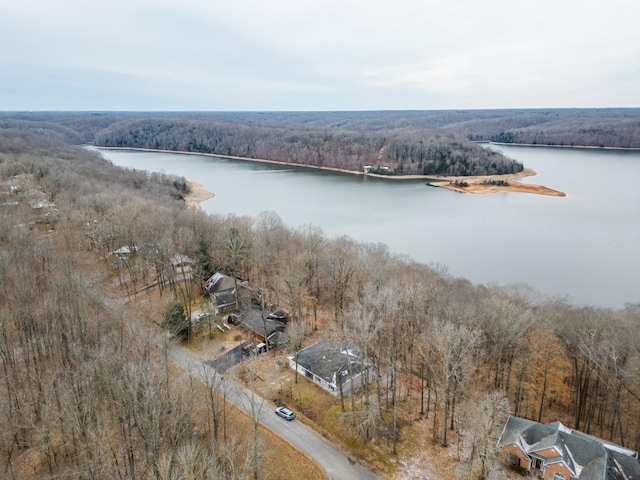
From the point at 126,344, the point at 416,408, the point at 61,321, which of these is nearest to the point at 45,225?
the point at 61,321

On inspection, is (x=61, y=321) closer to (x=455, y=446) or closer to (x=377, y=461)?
(x=377, y=461)

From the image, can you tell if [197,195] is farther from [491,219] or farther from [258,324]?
[258,324]

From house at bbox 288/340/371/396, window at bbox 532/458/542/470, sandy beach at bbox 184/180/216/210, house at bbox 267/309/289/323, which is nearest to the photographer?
window at bbox 532/458/542/470

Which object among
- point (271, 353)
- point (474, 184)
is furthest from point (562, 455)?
point (474, 184)

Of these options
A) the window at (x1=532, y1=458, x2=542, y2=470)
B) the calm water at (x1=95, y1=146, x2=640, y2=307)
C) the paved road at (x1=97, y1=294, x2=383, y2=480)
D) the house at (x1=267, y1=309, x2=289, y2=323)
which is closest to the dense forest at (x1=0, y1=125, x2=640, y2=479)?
the paved road at (x1=97, y1=294, x2=383, y2=480)

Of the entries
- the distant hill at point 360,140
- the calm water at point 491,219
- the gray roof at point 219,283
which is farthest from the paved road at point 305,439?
the distant hill at point 360,140

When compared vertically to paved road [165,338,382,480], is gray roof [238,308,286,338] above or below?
above

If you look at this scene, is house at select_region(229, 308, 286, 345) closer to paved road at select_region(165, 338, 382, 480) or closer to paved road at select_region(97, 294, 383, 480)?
paved road at select_region(97, 294, 383, 480)
